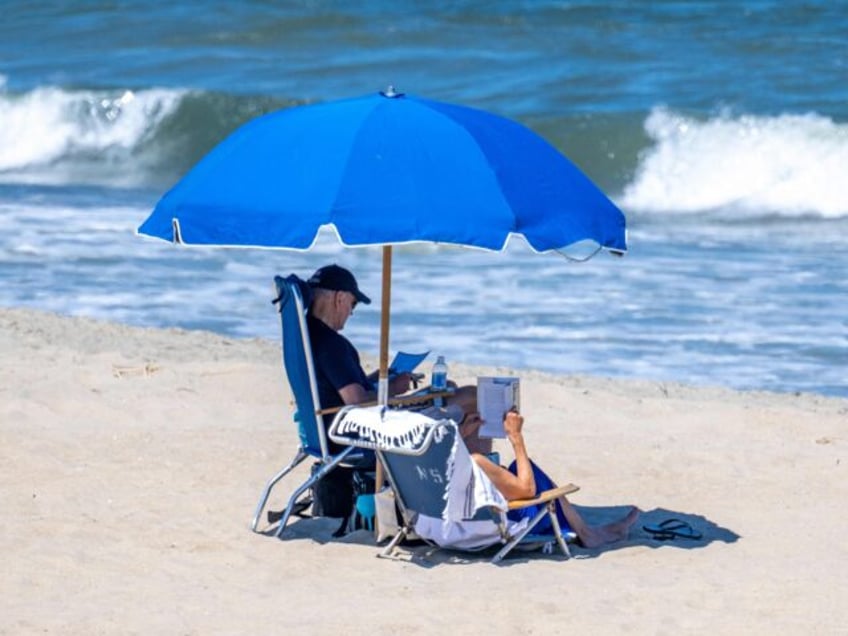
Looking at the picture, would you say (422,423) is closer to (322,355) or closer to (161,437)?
(322,355)

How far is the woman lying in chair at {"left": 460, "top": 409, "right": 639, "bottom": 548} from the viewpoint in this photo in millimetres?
6176

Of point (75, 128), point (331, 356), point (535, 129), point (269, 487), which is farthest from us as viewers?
point (75, 128)

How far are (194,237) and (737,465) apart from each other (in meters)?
3.19

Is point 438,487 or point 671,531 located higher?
point 438,487

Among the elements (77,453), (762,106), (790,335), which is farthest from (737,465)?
(762,106)

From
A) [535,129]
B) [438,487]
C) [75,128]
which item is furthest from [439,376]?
[75,128]

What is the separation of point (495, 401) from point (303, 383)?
2.29ft

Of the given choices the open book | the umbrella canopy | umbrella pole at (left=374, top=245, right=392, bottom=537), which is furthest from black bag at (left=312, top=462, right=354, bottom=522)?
the umbrella canopy

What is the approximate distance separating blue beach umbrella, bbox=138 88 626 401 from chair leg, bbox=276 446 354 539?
1.17 ft

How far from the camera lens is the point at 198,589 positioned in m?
5.77

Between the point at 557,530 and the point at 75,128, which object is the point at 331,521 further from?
the point at 75,128

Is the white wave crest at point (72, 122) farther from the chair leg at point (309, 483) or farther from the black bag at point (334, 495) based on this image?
the chair leg at point (309, 483)

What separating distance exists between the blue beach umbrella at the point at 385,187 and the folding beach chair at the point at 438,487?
0.69ft

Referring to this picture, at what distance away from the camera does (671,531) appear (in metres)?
6.70
